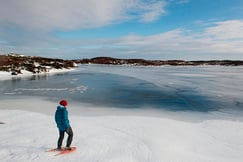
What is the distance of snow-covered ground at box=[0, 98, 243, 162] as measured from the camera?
4.93 metres

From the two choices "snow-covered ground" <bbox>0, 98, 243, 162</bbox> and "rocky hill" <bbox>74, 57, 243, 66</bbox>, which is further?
"rocky hill" <bbox>74, 57, 243, 66</bbox>

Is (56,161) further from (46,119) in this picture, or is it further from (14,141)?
(46,119)

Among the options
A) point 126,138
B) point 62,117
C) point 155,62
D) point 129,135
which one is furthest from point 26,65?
point 155,62

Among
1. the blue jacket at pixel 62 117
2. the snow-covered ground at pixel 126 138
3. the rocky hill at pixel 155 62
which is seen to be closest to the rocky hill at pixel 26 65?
the snow-covered ground at pixel 126 138

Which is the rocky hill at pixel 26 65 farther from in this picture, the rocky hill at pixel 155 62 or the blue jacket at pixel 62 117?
the rocky hill at pixel 155 62

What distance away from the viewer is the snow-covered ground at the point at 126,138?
16.2 ft

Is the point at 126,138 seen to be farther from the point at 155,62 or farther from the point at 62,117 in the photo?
the point at 155,62

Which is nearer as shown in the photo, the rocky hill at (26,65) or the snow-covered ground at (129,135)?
the snow-covered ground at (129,135)

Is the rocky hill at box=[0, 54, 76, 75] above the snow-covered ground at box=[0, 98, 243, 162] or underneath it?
above

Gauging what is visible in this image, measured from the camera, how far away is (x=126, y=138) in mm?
6066

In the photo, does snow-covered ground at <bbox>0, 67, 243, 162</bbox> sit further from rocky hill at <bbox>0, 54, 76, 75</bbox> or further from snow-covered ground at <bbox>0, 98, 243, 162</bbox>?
rocky hill at <bbox>0, 54, 76, 75</bbox>

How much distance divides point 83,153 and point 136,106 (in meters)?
5.74

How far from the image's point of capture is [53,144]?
5.54 meters

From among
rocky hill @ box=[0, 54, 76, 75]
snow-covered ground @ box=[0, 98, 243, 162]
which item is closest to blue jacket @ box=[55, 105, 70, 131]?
snow-covered ground @ box=[0, 98, 243, 162]
